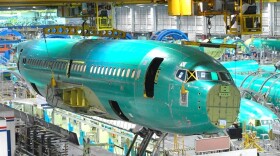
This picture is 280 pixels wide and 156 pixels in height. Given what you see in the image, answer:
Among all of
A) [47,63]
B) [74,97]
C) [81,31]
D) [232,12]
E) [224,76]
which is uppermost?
[232,12]

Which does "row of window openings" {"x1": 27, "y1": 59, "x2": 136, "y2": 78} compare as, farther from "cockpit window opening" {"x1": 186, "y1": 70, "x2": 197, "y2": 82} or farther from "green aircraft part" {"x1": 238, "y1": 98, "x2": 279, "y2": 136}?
"green aircraft part" {"x1": 238, "y1": 98, "x2": 279, "y2": 136}

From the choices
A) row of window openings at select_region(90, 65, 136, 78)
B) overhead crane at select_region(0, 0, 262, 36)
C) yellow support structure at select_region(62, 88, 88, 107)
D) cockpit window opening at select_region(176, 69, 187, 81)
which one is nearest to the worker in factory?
overhead crane at select_region(0, 0, 262, 36)

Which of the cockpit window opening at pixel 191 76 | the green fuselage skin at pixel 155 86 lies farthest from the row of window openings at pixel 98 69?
the cockpit window opening at pixel 191 76

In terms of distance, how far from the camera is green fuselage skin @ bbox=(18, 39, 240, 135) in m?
17.4

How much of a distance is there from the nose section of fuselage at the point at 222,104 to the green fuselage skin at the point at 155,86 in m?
0.14

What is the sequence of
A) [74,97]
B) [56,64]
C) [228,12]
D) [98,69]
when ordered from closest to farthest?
[228,12], [98,69], [74,97], [56,64]

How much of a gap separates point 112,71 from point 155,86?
2590mm

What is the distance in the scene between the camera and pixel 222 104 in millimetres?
17188

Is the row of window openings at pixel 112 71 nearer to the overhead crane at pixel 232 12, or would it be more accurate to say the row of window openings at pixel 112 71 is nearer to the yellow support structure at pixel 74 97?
the yellow support structure at pixel 74 97

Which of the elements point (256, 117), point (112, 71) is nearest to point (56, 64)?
point (112, 71)

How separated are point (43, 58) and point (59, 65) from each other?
98.8 inches

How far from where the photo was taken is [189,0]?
20.6 meters

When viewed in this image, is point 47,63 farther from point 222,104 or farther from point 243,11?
point 222,104

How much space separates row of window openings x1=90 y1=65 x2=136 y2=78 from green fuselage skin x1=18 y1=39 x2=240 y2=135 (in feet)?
0.36
